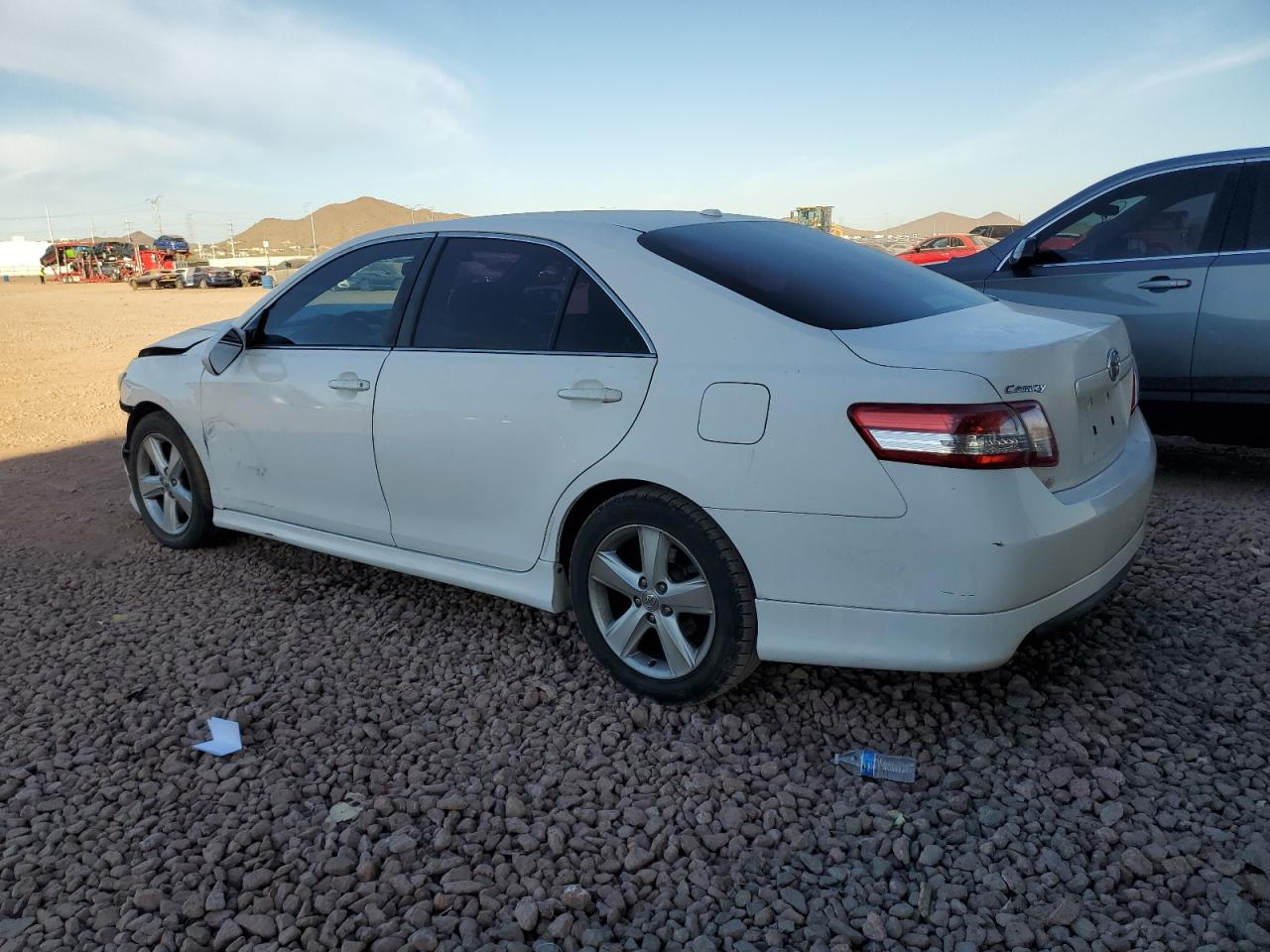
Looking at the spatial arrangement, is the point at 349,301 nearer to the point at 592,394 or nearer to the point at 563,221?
the point at 563,221

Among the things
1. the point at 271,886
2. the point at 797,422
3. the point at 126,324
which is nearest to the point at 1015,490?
the point at 797,422

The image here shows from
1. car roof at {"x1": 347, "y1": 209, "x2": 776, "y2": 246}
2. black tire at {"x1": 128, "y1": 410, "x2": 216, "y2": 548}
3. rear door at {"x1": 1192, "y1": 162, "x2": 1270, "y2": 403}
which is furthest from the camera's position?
rear door at {"x1": 1192, "y1": 162, "x2": 1270, "y2": 403}

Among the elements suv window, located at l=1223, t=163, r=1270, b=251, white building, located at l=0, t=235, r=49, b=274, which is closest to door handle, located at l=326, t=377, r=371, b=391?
suv window, located at l=1223, t=163, r=1270, b=251

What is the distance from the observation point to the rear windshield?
309 cm

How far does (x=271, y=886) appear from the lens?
8.19 feet

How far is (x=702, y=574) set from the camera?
10.0 feet

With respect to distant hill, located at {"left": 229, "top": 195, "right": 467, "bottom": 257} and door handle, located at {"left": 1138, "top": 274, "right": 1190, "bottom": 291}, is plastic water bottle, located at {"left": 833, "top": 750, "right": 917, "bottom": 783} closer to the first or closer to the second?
door handle, located at {"left": 1138, "top": 274, "right": 1190, "bottom": 291}

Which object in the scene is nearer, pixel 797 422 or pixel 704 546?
pixel 797 422

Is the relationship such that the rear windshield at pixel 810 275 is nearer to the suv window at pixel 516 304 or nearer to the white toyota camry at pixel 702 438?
the white toyota camry at pixel 702 438

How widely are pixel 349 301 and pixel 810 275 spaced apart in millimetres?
2022

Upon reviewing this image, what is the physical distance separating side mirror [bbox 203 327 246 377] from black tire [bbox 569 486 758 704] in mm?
2077

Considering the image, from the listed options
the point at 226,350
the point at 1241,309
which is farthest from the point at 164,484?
the point at 1241,309

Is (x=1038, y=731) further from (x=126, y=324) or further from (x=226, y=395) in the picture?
(x=126, y=324)

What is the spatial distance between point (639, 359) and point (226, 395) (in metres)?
2.29
